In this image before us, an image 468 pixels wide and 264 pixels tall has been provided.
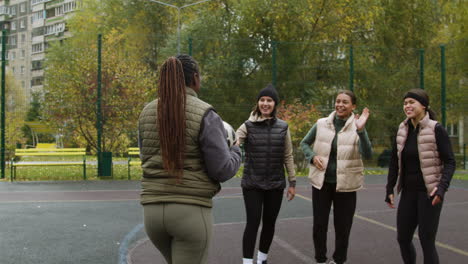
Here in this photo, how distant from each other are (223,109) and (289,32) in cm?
786

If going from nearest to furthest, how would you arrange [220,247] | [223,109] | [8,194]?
[220,247] → [8,194] → [223,109]

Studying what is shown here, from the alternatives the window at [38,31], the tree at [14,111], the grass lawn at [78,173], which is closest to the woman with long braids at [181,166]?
the grass lawn at [78,173]

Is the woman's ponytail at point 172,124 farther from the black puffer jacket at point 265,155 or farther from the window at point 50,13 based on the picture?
the window at point 50,13

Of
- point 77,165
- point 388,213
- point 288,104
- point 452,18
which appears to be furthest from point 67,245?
point 452,18

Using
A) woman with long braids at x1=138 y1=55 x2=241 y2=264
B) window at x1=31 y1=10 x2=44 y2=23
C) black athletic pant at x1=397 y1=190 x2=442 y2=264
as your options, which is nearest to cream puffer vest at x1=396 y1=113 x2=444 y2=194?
black athletic pant at x1=397 y1=190 x2=442 y2=264

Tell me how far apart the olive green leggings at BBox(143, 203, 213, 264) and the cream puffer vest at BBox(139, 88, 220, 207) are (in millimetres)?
44

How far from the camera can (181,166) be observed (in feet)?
9.50

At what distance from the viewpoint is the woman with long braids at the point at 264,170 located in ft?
17.0

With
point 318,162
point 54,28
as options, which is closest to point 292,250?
point 318,162

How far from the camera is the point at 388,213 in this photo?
28.8 feet

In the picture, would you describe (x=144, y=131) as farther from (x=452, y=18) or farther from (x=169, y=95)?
(x=452, y=18)

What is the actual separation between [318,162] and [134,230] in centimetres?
326

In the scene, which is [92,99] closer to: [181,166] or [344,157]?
[344,157]

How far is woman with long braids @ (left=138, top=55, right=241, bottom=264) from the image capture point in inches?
113
